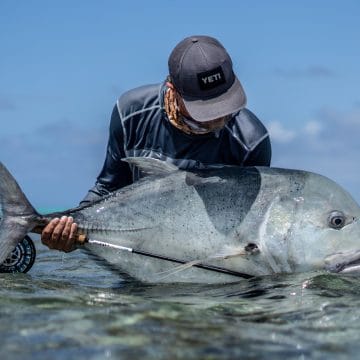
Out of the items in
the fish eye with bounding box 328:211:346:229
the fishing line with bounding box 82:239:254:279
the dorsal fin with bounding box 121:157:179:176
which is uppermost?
→ the dorsal fin with bounding box 121:157:179:176

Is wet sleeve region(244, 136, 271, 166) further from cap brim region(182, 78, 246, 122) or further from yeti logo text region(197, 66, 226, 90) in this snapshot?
yeti logo text region(197, 66, 226, 90)

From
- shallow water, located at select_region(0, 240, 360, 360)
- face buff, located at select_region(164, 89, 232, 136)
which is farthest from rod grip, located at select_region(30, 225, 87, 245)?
face buff, located at select_region(164, 89, 232, 136)

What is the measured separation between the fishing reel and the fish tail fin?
1.46ft

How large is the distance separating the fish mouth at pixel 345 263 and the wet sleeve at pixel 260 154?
1.05 m

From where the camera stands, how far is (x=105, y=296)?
3967 millimetres

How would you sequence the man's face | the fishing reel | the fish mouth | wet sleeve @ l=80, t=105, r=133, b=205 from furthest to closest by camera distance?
wet sleeve @ l=80, t=105, r=133, b=205 < the fishing reel < the man's face < the fish mouth

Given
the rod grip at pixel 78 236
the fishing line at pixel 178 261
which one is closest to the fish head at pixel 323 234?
the fishing line at pixel 178 261

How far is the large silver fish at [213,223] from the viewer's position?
14.5 feet

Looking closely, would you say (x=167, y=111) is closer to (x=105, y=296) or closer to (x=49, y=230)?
(x=49, y=230)

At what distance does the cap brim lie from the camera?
4.51 meters

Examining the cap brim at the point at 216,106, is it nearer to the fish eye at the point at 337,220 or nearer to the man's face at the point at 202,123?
the man's face at the point at 202,123

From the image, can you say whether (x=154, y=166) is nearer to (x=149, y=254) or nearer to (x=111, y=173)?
(x=149, y=254)

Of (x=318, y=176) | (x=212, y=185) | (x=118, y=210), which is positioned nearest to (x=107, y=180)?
(x=118, y=210)

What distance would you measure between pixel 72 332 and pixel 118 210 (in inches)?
71.9
